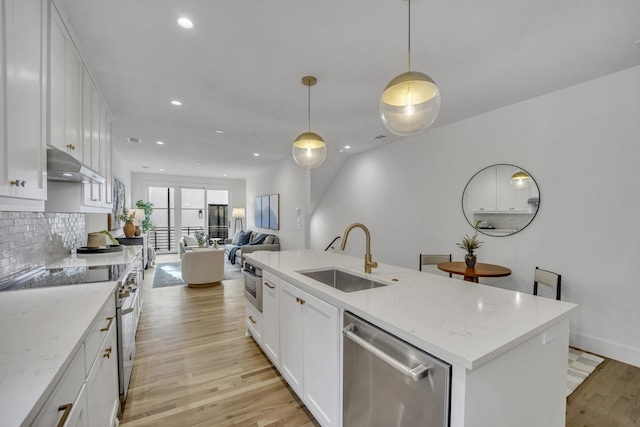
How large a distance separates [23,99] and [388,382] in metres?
2.13

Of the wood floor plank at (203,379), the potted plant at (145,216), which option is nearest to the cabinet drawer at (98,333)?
the wood floor plank at (203,379)

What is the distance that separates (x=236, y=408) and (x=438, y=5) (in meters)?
3.06

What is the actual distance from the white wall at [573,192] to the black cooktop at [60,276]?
370 cm

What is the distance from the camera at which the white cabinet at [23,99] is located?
3.73ft

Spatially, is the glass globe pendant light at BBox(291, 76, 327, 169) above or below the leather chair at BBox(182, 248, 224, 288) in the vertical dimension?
above

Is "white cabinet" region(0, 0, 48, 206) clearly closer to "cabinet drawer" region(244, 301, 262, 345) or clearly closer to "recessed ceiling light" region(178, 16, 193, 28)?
"recessed ceiling light" region(178, 16, 193, 28)

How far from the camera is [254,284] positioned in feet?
9.00

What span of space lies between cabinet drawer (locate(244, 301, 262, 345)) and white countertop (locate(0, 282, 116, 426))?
4.50 ft

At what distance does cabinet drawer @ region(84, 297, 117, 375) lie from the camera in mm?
1162

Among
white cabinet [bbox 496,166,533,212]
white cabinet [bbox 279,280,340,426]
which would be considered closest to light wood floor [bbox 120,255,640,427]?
white cabinet [bbox 279,280,340,426]

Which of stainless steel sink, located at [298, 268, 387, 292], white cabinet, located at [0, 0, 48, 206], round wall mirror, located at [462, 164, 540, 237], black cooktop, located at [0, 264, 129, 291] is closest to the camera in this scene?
white cabinet, located at [0, 0, 48, 206]

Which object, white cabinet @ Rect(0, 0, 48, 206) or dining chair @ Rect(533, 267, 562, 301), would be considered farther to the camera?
dining chair @ Rect(533, 267, 562, 301)

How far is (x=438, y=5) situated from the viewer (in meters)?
1.72

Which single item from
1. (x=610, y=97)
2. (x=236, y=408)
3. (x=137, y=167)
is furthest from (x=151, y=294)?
(x=610, y=97)
